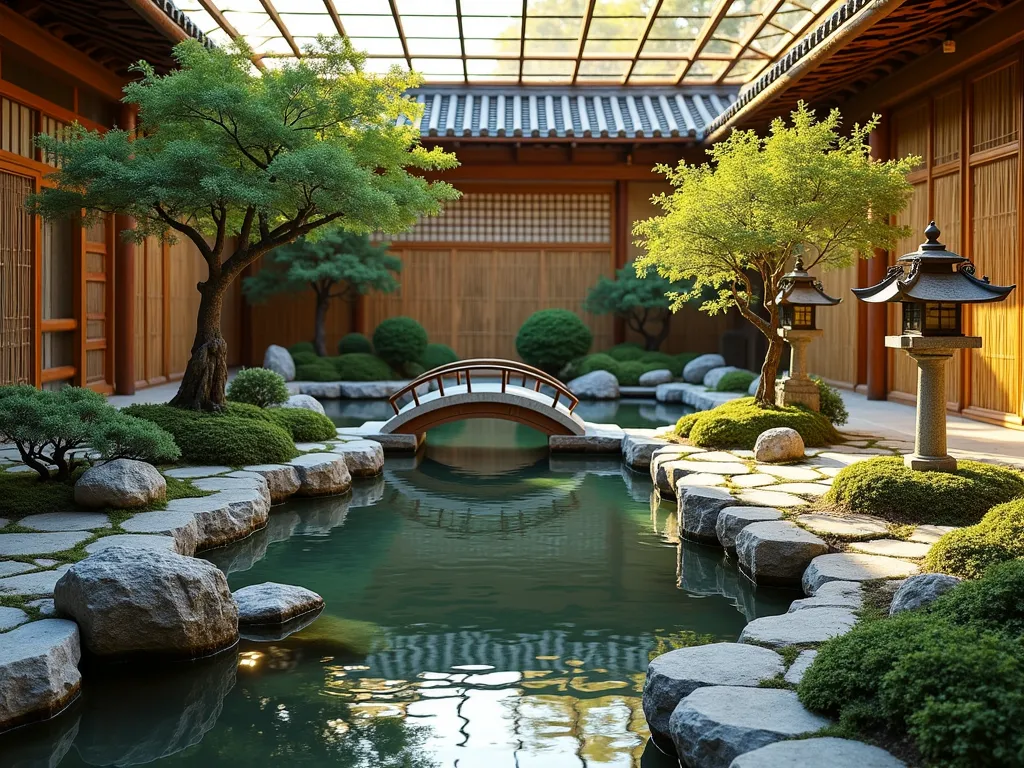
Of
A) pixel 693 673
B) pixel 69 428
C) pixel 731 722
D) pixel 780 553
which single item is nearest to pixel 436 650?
pixel 693 673

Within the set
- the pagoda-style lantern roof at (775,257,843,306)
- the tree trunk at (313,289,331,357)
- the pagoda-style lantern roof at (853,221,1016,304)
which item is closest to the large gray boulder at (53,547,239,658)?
the pagoda-style lantern roof at (853,221,1016,304)

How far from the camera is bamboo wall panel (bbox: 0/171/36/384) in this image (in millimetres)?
11023

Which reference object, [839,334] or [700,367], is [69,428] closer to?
[839,334]

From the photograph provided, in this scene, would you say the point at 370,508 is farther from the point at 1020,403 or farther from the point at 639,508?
the point at 1020,403

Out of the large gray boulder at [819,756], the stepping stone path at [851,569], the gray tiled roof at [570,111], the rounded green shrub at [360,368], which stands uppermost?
the gray tiled roof at [570,111]

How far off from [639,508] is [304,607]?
398cm

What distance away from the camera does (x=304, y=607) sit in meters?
6.14

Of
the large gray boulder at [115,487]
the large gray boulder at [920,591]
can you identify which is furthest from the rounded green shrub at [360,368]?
the large gray boulder at [920,591]

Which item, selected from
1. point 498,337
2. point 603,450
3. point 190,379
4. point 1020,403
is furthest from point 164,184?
point 498,337

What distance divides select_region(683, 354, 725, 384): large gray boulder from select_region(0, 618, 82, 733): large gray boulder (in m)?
14.9

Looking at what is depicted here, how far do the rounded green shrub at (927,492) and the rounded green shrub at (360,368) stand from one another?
1192 centimetres

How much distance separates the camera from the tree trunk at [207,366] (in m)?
9.92

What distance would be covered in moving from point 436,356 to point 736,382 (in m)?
5.84

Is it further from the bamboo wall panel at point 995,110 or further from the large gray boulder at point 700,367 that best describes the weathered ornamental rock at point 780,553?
the large gray boulder at point 700,367
